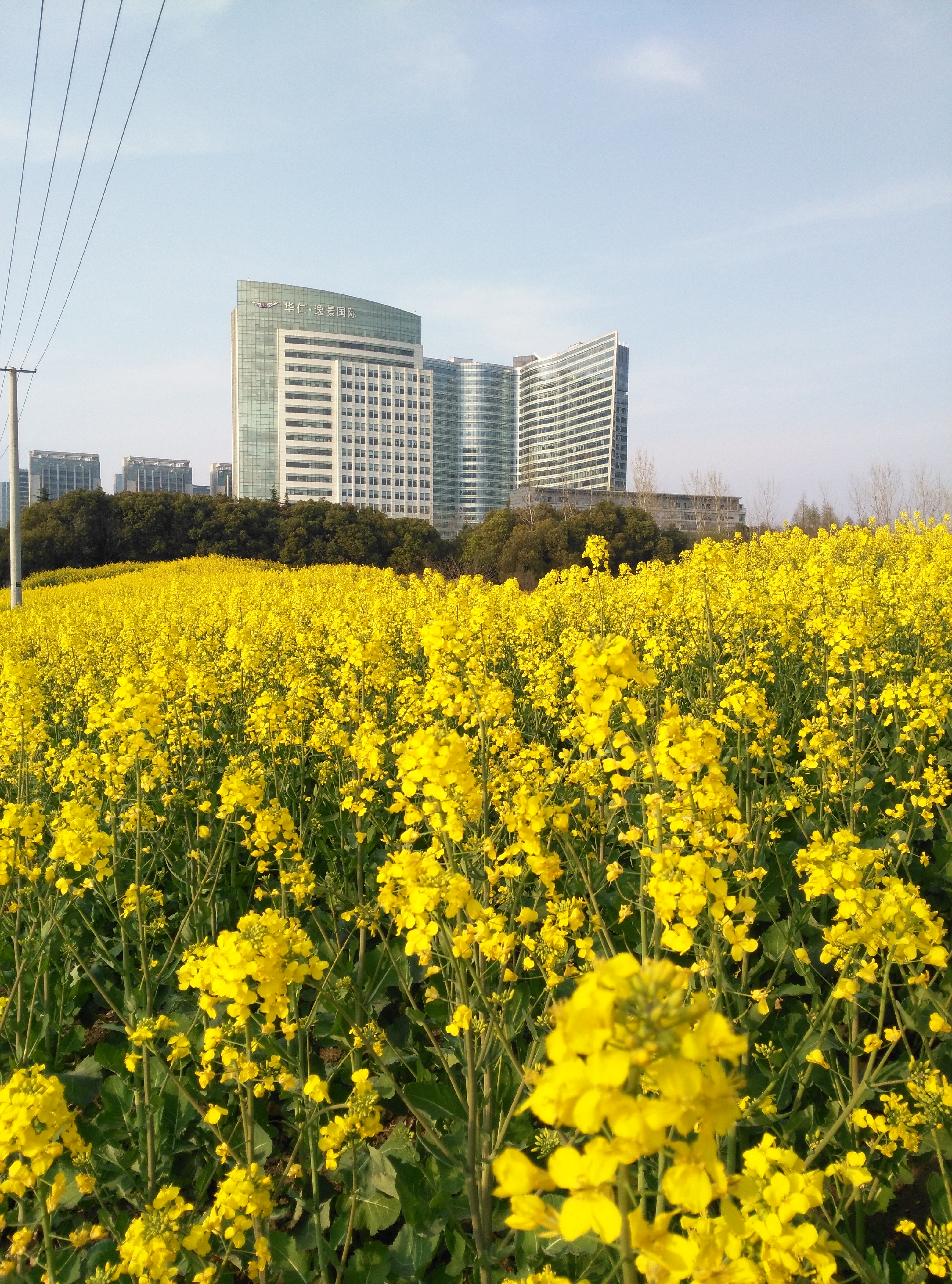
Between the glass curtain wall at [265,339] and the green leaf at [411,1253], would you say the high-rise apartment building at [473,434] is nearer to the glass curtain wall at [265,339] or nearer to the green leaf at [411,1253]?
the glass curtain wall at [265,339]

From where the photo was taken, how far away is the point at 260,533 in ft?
107

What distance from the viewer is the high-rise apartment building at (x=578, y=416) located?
138 m

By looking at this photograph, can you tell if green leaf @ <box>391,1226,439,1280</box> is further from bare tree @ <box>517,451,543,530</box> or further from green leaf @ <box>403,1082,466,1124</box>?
bare tree @ <box>517,451,543,530</box>

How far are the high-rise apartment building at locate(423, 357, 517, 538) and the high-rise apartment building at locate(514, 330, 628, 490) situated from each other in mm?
3681

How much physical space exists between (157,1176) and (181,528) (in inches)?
1288

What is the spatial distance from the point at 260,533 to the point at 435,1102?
31.9 metres

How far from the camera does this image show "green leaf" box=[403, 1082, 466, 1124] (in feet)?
8.52

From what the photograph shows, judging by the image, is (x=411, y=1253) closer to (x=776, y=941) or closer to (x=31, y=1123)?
(x=31, y=1123)

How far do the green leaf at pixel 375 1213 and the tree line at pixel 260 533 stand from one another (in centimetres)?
2605

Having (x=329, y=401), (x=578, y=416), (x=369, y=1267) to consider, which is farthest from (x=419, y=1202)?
(x=578, y=416)

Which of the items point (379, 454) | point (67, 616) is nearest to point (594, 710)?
point (67, 616)

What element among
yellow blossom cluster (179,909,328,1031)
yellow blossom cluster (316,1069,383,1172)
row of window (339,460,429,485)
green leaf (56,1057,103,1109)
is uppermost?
row of window (339,460,429,485)

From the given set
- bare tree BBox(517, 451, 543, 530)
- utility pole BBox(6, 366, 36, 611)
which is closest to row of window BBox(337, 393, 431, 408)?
bare tree BBox(517, 451, 543, 530)

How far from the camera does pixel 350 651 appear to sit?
4.51 metres
